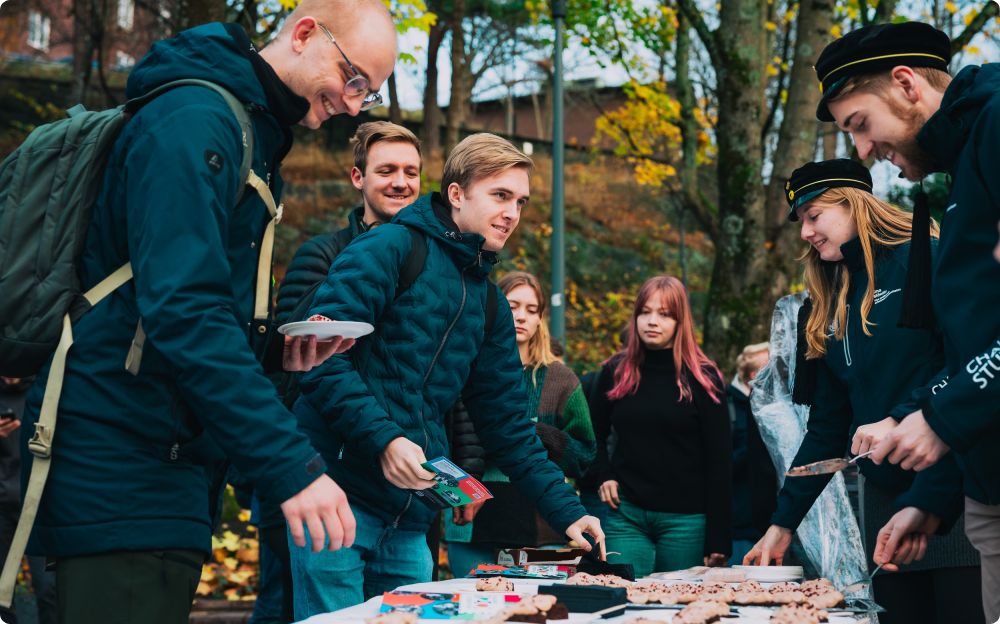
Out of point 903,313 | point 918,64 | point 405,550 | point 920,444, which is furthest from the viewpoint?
point 405,550

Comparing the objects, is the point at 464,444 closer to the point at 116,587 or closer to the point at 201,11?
the point at 116,587

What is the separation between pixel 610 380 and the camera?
263 inches

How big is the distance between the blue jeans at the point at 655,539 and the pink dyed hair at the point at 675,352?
75 cm

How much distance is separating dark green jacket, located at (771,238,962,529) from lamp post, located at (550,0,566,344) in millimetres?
7614

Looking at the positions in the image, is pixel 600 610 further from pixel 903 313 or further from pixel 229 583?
pixel 229 583

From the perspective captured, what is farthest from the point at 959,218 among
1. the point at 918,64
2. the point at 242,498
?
the point at 242,498

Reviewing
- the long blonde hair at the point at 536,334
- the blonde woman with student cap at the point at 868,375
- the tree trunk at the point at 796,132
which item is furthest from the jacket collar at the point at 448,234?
the tree trunk at the point at 796,132

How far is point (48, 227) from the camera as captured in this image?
2424mm

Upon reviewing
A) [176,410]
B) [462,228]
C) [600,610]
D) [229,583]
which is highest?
[462,228]

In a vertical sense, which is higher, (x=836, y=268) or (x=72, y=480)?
(x=836, y=268)

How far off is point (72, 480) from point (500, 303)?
6.82 ft

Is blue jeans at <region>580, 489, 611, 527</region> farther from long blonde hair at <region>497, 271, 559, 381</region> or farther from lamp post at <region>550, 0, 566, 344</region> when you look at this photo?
lamp post at <region>550, 0, 566, 344</region>

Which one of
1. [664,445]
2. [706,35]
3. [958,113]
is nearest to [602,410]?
[664,445]

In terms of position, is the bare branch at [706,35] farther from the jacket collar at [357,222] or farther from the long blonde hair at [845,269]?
the long blonde hair at [845,269]
